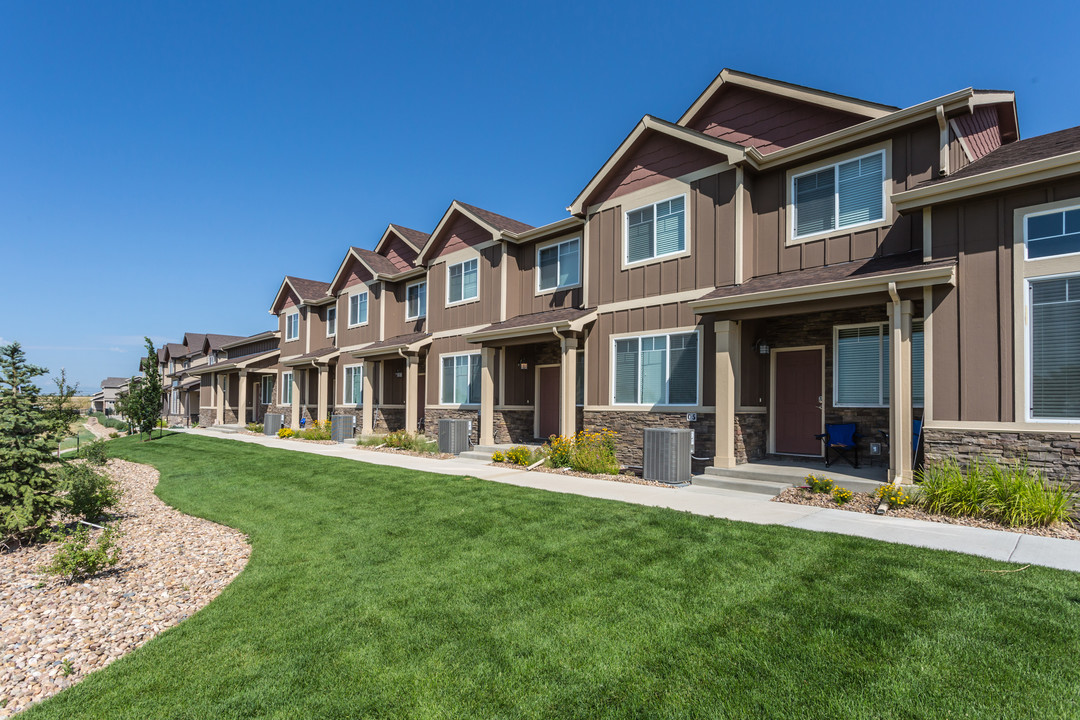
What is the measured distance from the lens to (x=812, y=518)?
7.09m

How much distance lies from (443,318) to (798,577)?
48.5 feet

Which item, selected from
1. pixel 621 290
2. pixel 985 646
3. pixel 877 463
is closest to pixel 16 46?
pixel 621 290

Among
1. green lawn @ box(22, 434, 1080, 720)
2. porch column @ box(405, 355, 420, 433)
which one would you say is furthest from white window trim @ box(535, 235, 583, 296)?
green lawn @ box(22, 434, 1080, 720)

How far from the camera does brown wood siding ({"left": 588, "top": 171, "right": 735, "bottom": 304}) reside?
10.9 m

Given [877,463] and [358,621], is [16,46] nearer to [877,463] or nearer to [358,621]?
[358,621]

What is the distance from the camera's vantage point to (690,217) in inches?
453

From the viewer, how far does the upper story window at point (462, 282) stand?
56.3ft

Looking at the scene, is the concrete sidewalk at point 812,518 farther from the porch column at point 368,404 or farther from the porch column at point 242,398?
the porch column at point 242,398

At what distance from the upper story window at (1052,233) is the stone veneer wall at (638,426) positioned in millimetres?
5321

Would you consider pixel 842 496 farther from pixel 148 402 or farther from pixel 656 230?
pixel 148 402

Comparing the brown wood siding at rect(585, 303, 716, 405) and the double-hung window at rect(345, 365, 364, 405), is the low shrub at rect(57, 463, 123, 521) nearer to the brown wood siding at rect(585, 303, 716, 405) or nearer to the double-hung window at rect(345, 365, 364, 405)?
the brown wood siding at rect(585, 303, 716, 405)

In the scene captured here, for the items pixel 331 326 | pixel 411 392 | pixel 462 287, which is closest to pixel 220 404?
pixel 331 326

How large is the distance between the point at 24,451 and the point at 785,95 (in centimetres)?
1336

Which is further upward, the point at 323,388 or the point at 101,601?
the point at 323,388
